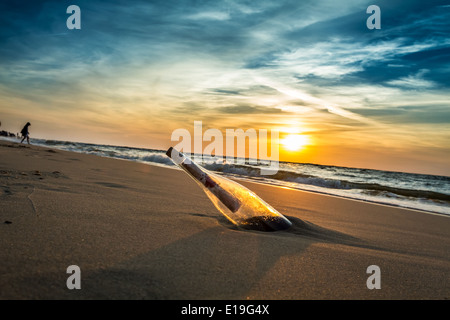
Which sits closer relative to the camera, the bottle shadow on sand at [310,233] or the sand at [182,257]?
the sand at [182,257]

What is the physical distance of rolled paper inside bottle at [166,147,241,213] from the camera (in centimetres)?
247

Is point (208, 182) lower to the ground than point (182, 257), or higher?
higher

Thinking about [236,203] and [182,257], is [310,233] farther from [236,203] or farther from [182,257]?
[182,257]

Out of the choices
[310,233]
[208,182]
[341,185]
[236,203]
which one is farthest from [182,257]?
[341,185]

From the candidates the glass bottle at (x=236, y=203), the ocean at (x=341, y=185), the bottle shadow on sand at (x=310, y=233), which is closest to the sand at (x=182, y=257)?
the bottle shadow on sand at (x=310, y=233)

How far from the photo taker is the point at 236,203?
2.45 meters

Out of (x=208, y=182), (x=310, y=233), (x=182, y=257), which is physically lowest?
(x=310, y=233)

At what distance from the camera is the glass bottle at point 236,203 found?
2382 mm

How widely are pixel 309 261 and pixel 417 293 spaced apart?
1.78 feet

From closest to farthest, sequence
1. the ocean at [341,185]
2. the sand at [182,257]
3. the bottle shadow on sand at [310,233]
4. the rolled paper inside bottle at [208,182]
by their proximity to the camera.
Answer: the sand at [182,257] < the bottle shadow on sand at [310,233] < the rolled paper inside bottle at [208,182] < the ocean at [341,185]

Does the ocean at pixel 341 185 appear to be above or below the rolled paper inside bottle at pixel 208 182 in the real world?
below

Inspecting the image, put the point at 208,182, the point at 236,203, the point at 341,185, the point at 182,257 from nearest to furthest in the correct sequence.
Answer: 1. the point at 182,257
2. the point at 236,203
3. the point at 208,182
4. the point at 341,185

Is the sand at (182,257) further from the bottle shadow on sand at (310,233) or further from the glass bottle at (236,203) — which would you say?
the glass bottle at (236,203)

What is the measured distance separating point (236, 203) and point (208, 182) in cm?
33
